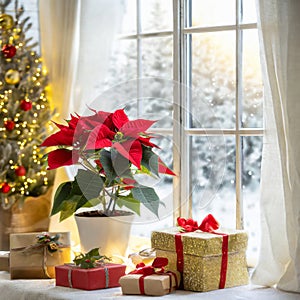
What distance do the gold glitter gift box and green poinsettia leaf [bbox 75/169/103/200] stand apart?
0.31 m

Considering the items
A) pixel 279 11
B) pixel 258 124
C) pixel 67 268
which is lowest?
pixel 67 268

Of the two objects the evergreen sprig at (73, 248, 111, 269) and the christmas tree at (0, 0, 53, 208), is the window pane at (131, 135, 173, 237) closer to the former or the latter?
the evergreen sprig at (73, 248, 111, 269)

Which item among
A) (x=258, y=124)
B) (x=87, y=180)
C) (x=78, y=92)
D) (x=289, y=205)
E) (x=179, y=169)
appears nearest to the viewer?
(x=289, y=205)

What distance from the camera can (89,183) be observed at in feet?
9.16

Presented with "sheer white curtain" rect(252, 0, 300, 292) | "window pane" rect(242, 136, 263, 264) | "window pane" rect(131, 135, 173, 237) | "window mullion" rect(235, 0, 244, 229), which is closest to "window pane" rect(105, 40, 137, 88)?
"window pane" rect(131, 135, 173, 237)

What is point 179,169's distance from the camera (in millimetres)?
3213

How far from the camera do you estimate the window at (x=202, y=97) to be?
9.87 ft

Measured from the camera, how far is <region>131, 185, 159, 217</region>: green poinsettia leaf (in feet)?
9.22

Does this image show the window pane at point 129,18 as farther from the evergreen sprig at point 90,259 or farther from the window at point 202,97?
the evergreen sprig at point 90,259

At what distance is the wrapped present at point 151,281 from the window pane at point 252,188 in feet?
1.98

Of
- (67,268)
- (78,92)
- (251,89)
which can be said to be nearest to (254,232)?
(251,89)

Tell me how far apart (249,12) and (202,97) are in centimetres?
41

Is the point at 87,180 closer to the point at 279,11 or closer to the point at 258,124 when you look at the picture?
the point at 258,124

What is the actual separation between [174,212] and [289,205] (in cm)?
81
